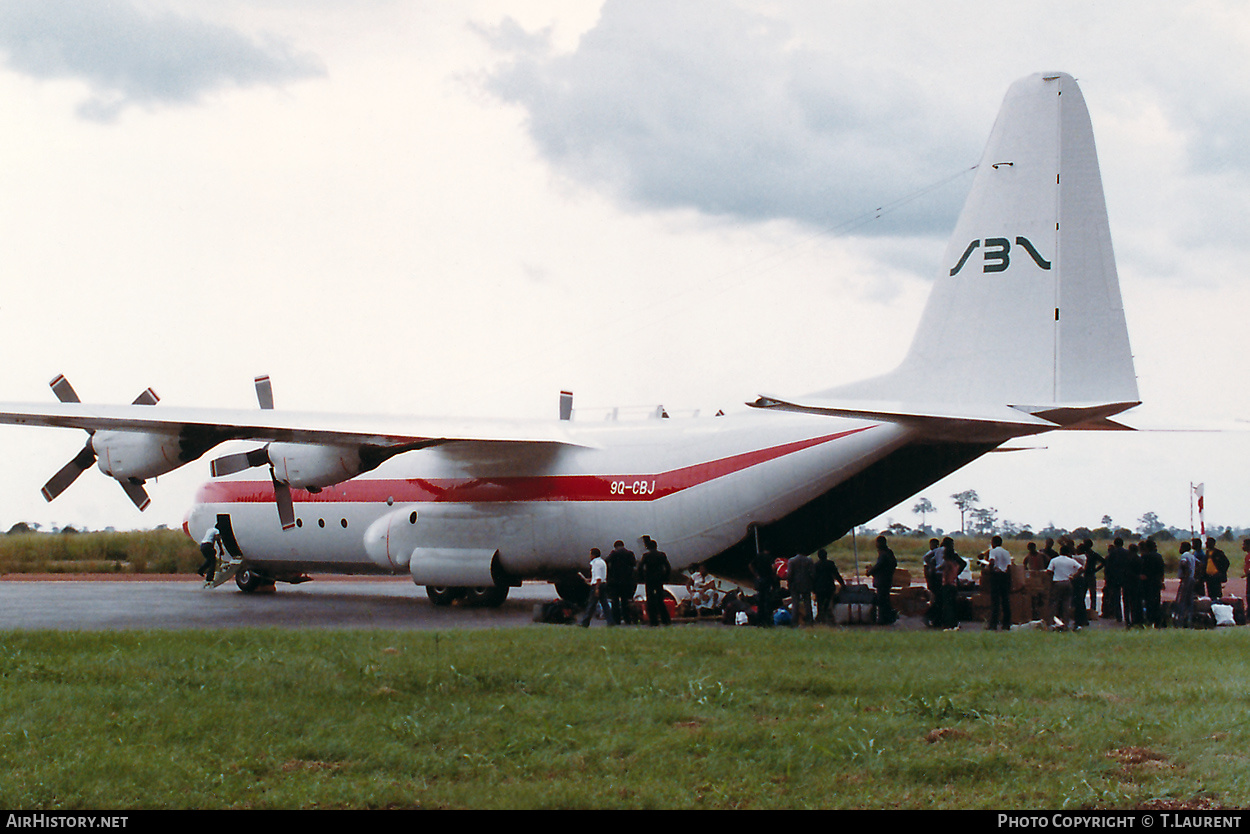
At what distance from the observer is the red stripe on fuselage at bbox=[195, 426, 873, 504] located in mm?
17609

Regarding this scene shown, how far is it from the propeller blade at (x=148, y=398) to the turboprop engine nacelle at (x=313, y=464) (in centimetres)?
243

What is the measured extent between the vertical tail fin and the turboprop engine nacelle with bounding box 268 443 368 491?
8763 millimetres

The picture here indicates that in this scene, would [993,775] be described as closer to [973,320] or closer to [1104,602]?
[973,320]

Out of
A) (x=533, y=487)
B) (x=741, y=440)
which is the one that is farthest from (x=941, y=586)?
(x=533, y=487)

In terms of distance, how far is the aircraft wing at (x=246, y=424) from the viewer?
17.0m

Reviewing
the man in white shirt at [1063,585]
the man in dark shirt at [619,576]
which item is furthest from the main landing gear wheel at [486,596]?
the man in white shirt at [1063,585]

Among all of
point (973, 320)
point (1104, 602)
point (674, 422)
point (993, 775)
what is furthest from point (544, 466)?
point (993, 775)

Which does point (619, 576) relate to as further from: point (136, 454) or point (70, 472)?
point (70, 472)

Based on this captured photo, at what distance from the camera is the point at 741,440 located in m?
17.7

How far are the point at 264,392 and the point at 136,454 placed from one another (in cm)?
295

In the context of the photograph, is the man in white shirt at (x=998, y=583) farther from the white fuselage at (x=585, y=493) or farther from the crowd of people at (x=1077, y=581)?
the white fuselage at (x=585, y=493)

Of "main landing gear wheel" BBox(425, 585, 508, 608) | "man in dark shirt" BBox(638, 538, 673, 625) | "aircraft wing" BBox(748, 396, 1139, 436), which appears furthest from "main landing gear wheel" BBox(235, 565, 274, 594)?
"aircraft wing" BBox(748, 396, 1139, 436)

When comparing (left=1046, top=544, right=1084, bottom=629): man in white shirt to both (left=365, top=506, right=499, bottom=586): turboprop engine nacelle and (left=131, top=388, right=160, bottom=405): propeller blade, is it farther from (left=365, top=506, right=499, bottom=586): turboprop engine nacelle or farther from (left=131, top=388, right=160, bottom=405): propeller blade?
(left=131, top=388, right=160, bottom=405): propeller blade
